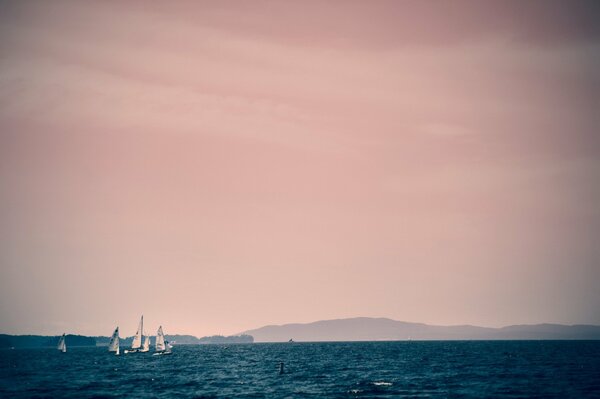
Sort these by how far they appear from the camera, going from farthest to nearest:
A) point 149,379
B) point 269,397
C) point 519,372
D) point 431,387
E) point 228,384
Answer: point 519,372
point 149,379
point 228,384
point 431,387
point 269,397

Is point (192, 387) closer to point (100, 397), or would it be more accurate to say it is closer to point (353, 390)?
point (100, 397)

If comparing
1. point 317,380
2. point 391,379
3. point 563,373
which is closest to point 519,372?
point 563,373

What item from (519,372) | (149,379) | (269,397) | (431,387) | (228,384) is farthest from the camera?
(519,372)

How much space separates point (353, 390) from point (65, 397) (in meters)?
44.7

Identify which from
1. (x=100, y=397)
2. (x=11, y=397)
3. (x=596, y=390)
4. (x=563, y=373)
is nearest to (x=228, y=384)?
(x=100, y=397)

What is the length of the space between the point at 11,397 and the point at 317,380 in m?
53.4

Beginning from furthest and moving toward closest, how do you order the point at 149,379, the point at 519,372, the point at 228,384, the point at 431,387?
the point at 519,372 < the point at 149,379 < the point at 228,384 < the point at 431,387

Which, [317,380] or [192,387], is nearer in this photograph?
[192,387]

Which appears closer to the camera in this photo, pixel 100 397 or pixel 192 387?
pixel 100 397

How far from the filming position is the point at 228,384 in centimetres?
10531

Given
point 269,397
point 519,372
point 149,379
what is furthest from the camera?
point 519,372

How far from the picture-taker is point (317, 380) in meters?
110

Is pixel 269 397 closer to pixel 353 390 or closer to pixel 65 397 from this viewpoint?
pixel 353 390

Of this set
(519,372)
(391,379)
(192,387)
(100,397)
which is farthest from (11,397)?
(519,372)
